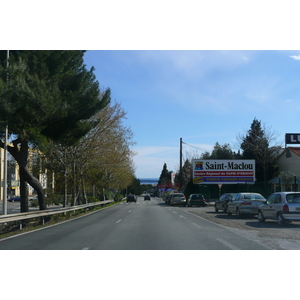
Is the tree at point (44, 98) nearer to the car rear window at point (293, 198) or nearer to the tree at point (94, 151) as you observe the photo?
the tree at point (94, 151)

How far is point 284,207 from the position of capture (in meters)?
15.6

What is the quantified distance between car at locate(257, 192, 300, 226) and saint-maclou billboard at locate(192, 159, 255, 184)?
105 ft

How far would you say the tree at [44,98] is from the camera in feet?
58.8

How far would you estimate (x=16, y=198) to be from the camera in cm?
7206

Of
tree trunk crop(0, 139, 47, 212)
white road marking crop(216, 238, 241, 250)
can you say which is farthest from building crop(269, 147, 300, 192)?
white road marking crop(216, 238, 241, 250)

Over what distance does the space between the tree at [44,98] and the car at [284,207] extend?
38.9 ft

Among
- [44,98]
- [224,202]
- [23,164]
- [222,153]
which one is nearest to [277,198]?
[224,202]

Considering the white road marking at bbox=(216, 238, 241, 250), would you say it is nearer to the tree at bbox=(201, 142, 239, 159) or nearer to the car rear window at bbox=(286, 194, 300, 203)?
the car rear window at bbox=(286, 194, 300, 203)

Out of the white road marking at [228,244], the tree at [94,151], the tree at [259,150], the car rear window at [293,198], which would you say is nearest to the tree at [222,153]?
the tree at [259,150]

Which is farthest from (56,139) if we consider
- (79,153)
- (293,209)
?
(293,209)

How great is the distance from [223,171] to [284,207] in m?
33.7

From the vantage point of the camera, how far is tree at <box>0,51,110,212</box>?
17.9 m

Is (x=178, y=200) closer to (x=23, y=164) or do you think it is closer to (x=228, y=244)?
(x=23, y=164)

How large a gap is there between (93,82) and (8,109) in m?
7.43
